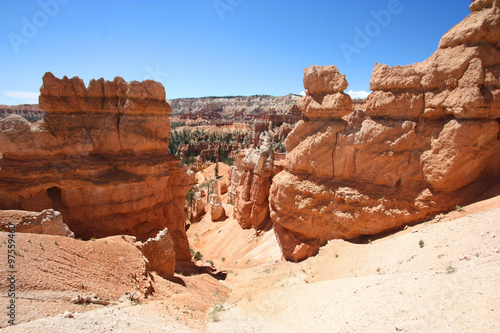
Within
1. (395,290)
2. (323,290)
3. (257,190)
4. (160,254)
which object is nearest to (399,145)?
(395,290)

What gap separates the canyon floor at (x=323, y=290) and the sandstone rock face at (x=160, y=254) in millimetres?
771

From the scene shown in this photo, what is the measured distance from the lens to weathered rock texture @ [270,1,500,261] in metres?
9.13

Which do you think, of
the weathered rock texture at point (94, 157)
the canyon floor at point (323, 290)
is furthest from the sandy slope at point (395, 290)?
the weathered rock texture at point (94, 157)

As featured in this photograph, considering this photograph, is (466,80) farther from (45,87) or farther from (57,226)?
(45,87)

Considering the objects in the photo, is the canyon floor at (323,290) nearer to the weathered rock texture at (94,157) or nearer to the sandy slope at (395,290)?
the sandy slope at (395,290)

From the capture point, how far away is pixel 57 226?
387 inches

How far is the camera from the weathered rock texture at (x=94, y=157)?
11.9 m

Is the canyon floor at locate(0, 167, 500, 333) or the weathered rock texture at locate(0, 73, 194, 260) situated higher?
the weathered rock texture at locate(0, 73, 194, 260)

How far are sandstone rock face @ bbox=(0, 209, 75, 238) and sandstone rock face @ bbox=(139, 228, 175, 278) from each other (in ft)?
10.4

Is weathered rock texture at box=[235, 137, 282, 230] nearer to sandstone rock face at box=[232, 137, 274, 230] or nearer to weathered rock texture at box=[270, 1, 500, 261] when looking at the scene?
sandstone rock face at box=[232, 137, 274, 230]

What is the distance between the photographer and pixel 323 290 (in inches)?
317

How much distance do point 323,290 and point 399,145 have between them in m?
6.54

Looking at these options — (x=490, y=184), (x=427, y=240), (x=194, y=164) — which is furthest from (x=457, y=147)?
(x=194, y=164)

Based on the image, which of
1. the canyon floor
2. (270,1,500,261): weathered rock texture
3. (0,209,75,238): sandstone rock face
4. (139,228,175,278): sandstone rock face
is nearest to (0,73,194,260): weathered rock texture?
(0,209,75,238): sandstone rock face
